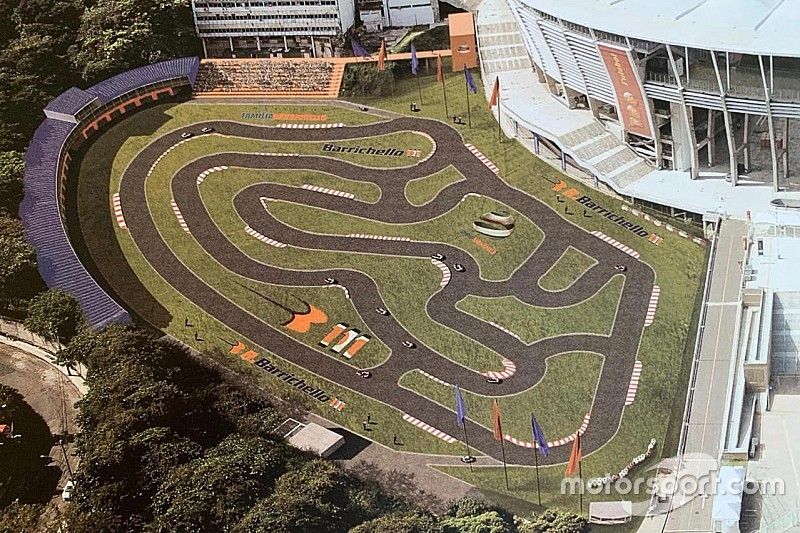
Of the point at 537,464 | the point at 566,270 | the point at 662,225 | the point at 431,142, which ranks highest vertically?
the point at 431,142

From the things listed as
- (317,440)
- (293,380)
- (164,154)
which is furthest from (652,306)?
(164,154)

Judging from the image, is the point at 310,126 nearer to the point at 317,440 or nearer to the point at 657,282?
the point at 657,282

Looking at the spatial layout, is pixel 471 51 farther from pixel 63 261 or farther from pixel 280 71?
pixel 63 261

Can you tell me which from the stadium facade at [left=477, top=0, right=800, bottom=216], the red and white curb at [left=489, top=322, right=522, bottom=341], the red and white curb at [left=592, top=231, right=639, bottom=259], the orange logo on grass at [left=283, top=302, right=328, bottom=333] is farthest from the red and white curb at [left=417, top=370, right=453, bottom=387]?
the stadium facade at [left=477, top=0, right=800, bottom=216]

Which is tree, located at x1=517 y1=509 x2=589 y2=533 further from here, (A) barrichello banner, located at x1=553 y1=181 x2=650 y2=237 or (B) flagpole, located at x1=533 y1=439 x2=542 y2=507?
(A) barrichello banner, located at x1=553 y1=181 x2=650 y2=237

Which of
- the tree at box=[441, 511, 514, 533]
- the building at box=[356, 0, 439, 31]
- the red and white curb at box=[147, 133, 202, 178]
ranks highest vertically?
the building at box=[356, 0, 439, 31]

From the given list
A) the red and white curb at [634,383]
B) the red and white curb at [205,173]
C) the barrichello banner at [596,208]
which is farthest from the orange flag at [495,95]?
the red and white curb at [634,383]

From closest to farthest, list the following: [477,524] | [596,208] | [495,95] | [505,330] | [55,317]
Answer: [477,524], [505,330], [55,317], [596,208], [495,95]

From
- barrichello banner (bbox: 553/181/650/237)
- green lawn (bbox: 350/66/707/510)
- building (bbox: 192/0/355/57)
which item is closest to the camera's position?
green lawn (bbox: 350/66/707/510)
